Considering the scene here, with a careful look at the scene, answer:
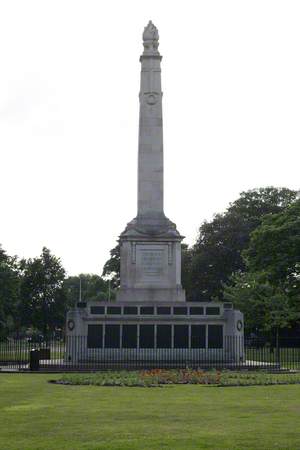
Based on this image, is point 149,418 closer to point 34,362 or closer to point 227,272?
point 34,362

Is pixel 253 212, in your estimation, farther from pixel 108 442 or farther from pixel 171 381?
pixel 108 442

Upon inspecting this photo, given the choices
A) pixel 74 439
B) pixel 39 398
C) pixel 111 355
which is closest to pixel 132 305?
pixel 111 355

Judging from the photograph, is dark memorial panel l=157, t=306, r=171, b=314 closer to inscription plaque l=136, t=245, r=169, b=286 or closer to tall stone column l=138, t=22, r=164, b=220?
inscription plaque l=136, t=245, r=169, b=286

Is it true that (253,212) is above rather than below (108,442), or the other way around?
above

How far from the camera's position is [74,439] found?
38.7 feet

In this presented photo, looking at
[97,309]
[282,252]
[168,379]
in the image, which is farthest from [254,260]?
[168,379]

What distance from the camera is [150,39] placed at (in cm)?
3775

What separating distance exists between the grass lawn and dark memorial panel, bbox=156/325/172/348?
1143cm

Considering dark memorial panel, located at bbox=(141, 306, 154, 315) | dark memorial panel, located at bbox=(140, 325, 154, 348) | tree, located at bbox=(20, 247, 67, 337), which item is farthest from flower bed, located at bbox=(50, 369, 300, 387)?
tree, located at bbox=(20, 247, 67, 337)

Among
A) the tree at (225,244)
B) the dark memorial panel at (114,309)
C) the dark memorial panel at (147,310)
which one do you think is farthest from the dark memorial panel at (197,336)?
the tree at (225,244)

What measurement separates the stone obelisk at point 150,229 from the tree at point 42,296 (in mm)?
39906

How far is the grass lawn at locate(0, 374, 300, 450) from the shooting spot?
11.4m

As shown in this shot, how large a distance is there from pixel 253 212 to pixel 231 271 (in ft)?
23.4

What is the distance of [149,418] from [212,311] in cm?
1943
